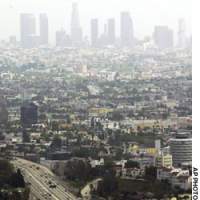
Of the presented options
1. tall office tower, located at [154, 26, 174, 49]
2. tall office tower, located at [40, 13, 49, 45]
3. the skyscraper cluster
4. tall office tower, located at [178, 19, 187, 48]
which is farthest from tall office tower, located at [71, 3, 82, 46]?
tall office tower, located at [178, 19, 187, 48]

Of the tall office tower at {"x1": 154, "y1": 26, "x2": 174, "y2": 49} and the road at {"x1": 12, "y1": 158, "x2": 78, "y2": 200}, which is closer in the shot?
the road at {"x1": 12, "y1": 158, "x2": 78, "y2": 200}

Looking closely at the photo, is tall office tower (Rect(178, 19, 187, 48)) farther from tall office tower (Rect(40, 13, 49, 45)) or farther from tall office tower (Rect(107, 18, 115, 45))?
tall office tower (Rect(40, 13, 49, 45))

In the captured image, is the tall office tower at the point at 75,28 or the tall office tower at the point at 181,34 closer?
the tall office tower at the point at 181,34

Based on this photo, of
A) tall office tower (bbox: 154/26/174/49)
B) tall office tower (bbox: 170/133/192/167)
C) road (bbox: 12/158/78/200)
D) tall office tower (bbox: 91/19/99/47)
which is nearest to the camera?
tall office tower (bbox: 170/133/192/167)

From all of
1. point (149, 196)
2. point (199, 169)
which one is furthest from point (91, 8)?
point (199, 169)

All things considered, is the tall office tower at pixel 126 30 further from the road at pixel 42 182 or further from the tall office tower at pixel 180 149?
the road at pixel 42 182

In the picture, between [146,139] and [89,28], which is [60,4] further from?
[146,139]

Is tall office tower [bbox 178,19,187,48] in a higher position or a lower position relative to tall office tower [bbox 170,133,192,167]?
higher

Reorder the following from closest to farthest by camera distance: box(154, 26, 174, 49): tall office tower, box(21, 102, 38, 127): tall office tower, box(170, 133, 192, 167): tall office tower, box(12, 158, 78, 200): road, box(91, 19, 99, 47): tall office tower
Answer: box(170, 133, 192, 167): tall office tower → box(12, 158, 78, 200): road → box(154, 26, 174, 49): tall office tower → box(91, 19, 99, 47): tall office tower → box(21, 102, 38, 127): tall office tower

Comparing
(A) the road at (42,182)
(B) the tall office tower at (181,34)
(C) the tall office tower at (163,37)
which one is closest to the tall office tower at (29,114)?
(A) the road at (42,182)
